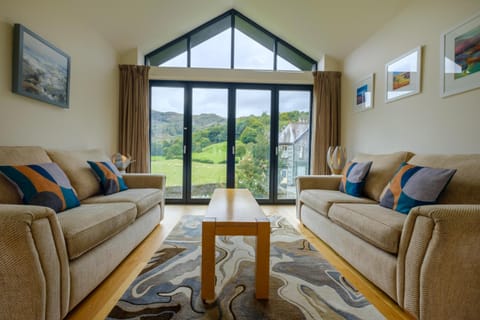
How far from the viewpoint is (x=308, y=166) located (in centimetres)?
423

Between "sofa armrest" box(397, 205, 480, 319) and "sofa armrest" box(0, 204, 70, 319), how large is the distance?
1.79 metres

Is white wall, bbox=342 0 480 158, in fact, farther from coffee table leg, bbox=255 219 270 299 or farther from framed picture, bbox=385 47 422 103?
coffee table leg, bbox=255 219 270 299

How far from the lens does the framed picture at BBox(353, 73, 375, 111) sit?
323 centimetres

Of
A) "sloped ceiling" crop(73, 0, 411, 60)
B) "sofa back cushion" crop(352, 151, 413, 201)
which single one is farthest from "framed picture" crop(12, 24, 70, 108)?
"sofa back cushion" crop(352, 151, 413, 201)

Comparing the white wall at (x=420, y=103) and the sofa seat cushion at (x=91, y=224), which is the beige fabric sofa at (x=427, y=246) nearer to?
the white wall at (x=420, y=103)

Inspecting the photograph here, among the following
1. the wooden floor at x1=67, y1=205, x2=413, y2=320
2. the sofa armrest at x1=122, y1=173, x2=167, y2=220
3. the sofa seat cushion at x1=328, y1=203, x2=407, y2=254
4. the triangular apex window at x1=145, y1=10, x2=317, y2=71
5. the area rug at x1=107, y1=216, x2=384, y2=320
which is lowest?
the wooden floor at x1=67, y1=205, x2=413, y2=320

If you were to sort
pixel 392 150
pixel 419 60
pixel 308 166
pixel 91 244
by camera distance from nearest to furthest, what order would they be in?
pixel 91 244, pixel 419 60, pixel 392 150, pixel 308 166

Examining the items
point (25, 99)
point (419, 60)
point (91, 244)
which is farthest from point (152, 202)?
point (419, 60)

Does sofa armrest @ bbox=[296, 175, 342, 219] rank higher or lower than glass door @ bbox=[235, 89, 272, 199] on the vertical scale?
lower

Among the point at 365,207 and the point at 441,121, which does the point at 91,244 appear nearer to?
the point at 365,207

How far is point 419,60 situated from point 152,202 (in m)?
3.07

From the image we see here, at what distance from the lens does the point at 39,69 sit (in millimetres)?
2189

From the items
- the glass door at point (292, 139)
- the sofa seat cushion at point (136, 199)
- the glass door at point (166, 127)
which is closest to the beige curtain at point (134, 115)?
the glass door at point (166, 127)

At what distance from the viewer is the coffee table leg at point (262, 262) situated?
4.78ft
